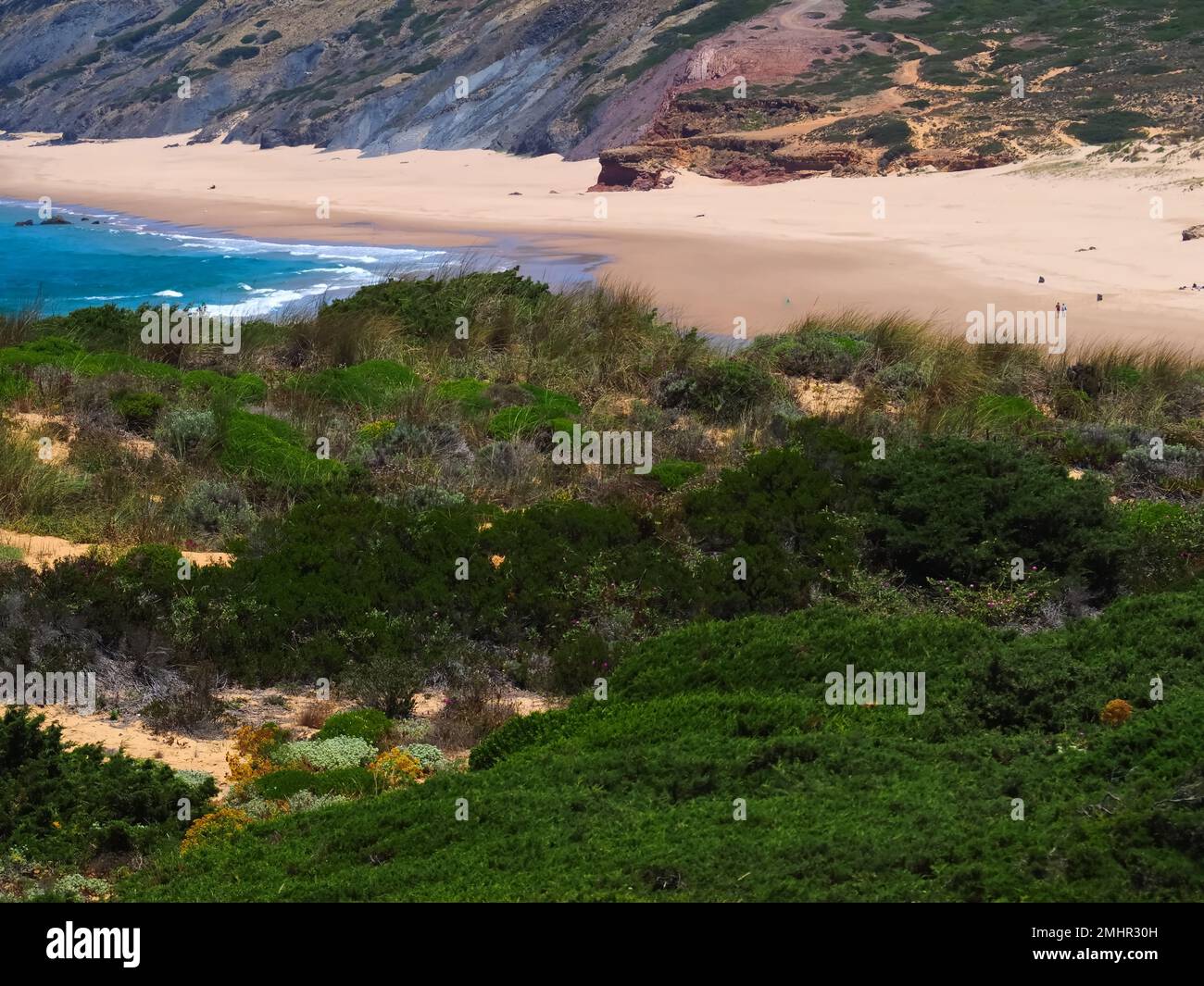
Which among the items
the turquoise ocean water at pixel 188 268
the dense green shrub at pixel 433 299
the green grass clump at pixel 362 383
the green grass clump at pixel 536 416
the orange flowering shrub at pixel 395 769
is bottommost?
the turquoise ocean water at pixel 188 268

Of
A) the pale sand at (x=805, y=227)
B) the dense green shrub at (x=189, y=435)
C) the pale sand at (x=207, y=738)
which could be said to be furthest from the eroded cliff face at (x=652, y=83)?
the pale sand at (x=207, y=738)

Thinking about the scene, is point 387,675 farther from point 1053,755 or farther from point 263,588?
point 1053,755

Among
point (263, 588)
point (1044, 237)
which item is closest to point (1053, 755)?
point (263, 588)

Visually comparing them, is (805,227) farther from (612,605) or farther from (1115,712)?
(1115,712)

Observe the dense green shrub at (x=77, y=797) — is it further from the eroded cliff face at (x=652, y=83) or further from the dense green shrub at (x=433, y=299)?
the eroded cliff face at (x=652, y=83)

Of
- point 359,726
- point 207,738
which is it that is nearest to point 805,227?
point 359,726

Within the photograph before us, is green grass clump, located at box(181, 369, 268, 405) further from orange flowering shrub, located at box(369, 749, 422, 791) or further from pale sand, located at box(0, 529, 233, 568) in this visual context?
orange flowering shrub, located at box(369, 749, 422, 791)
